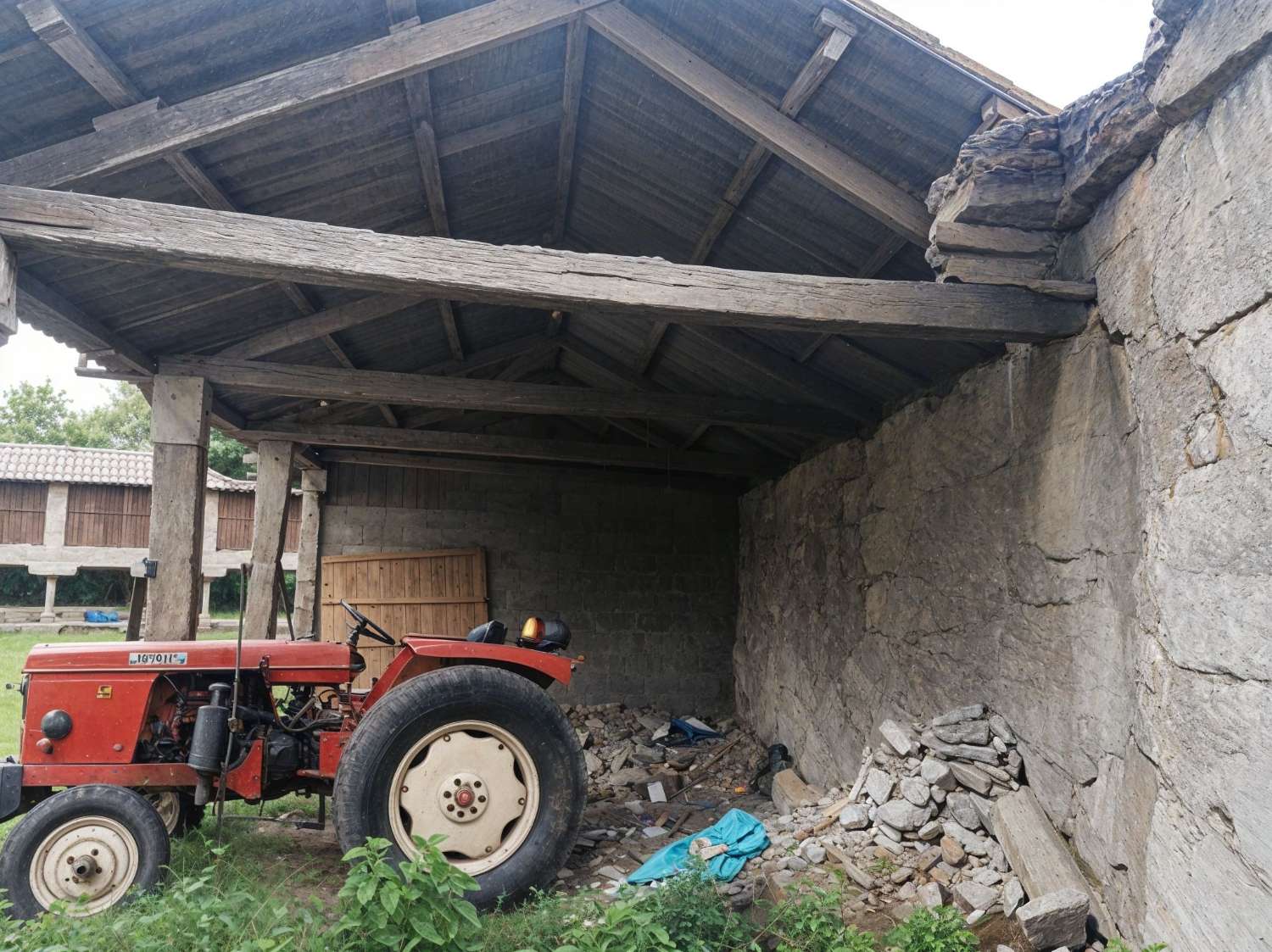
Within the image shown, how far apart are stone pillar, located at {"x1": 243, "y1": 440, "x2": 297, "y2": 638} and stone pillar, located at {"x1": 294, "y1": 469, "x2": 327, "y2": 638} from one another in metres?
1.26

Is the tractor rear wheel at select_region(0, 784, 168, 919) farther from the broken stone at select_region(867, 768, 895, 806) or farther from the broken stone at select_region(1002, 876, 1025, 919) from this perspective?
the broken stone at select_region(1002, 876, 1025, 919)

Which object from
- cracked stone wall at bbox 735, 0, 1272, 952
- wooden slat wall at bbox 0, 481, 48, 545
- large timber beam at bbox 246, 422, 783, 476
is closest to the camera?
cracked stone wall at bbox 735, 0, 1272, 952

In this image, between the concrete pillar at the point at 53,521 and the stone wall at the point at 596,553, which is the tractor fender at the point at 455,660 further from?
the concrete pillar at the point at 53,521

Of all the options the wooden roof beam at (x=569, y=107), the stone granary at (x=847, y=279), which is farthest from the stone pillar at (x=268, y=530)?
the wooden roof beam at (x=569, y=107)

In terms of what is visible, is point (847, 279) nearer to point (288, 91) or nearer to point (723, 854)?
point (288, 91)

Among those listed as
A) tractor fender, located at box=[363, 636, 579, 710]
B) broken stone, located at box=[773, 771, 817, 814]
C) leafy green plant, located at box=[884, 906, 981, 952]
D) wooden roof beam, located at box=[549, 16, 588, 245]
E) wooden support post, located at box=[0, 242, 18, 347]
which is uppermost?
wooden roof beam, located at box=[549, 16, 588, 245]

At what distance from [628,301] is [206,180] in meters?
2.29

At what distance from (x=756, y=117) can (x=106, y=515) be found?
708 inches

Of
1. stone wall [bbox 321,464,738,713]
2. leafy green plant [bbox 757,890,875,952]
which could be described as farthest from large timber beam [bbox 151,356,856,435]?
leafy green plant [bbox 757,890,875,952]

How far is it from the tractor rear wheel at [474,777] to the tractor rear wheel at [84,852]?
754 millimetres

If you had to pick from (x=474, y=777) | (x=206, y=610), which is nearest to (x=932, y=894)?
(x=474, y=777)

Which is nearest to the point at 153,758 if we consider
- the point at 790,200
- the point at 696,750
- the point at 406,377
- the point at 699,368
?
the point at 406,377

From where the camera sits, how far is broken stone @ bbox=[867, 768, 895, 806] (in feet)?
13.6

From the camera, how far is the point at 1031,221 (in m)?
3.65
